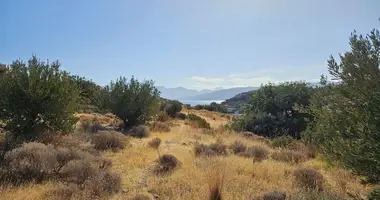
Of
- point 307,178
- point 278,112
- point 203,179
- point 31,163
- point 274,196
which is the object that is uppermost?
point 278,112

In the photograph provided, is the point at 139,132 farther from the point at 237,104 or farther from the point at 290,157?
the point at 237,104

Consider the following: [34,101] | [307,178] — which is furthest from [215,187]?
[34,101]

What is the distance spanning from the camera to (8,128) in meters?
10.5

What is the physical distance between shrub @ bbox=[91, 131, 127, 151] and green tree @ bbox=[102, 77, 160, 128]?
589 cm

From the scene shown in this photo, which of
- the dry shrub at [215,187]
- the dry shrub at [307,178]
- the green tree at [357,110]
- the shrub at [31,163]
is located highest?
the green tree at [357,110]

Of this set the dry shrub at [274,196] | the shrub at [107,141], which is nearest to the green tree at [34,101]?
the shrub at [107,141]

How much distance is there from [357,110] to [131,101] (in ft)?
49.7

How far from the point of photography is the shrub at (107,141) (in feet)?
37.7

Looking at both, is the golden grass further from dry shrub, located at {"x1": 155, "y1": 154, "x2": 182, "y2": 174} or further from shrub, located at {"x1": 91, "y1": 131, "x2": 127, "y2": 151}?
shrub, located at {"x1": 91, "y1": 131, "x2": 127, "y2": 151}

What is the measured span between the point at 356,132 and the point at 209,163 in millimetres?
5147

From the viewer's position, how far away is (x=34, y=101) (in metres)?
10.6

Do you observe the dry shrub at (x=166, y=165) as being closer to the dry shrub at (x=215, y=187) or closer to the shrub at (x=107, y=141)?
the dry shrub at (x=215, y=187)

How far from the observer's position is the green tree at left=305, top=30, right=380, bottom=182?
3900mm

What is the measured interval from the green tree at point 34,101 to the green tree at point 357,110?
9.56 metres
